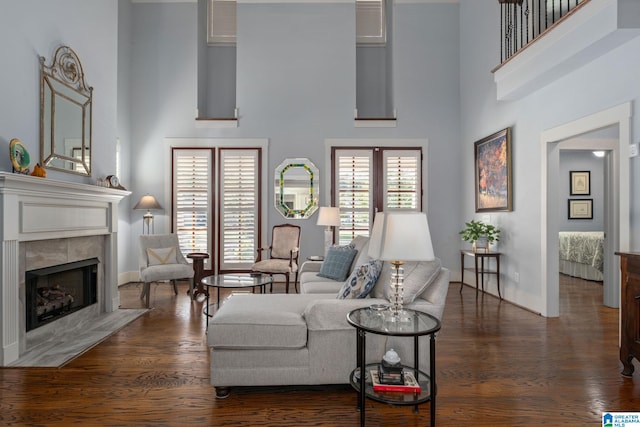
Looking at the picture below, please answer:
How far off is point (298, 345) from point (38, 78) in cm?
333

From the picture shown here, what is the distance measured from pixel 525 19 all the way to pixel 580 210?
5591 mm

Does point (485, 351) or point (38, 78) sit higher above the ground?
point (38, 78)

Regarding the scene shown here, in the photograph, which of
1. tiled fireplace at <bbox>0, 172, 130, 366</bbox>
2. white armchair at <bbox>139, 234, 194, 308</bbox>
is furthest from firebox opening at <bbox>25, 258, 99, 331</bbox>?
white armchair at <bbox>139, 234, 194, 308</bbox>

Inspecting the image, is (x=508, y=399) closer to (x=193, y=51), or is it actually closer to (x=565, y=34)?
(x=565, y=34)

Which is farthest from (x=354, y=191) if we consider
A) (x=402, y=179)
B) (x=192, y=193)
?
(x=192, y=193)

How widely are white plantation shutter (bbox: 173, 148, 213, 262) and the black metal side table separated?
4726mm

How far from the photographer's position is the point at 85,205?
4.01 meters

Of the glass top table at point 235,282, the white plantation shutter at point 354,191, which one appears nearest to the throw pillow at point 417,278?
the glass top table at point 235,282

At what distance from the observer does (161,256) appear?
518 cm

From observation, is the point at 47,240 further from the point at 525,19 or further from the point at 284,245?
the point at 525,19

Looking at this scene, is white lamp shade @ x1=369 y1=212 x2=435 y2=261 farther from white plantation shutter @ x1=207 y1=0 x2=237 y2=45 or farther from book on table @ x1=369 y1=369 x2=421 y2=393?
white plantation shutter @ x1=207 y1=0 x2=237 y2=45

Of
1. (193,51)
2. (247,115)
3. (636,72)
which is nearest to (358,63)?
(247,115)

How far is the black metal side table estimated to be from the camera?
75.5 inches

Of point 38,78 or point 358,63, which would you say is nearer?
point 38,78
